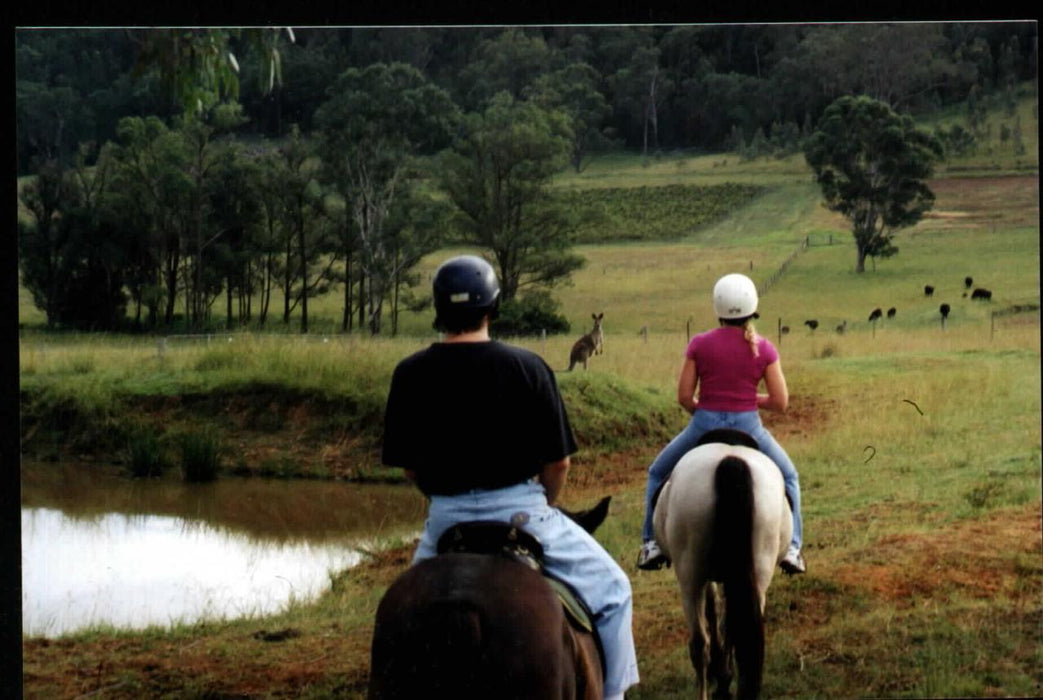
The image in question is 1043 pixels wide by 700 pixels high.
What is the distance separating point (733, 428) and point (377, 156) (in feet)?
10.9

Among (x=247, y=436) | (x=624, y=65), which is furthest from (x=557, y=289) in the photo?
(x=247, y=436)

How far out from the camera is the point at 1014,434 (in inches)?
340

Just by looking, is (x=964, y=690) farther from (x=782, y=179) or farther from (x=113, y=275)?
(x=113, y=275)

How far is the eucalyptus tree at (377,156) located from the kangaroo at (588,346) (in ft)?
3.61

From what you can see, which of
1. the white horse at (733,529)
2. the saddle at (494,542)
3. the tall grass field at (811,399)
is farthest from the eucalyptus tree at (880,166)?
the saddle at (494,542)

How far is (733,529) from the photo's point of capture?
5.96m

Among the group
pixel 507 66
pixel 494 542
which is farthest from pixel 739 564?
pixel 507 66

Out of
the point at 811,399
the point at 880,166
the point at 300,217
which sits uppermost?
the point at 880,166

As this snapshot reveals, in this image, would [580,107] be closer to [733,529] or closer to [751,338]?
[751,338]

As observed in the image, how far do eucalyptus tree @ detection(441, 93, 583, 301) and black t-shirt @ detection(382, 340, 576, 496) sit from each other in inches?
167

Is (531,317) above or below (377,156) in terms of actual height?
below

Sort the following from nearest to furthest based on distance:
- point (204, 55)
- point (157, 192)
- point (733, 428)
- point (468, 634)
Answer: point (468, 634), point (733, 428), point (204, 55), point (157, 192)

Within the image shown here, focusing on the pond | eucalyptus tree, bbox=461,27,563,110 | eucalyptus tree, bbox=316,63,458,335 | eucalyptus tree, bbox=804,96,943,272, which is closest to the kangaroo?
eucalyptus tree, bbox=316,63,458,335

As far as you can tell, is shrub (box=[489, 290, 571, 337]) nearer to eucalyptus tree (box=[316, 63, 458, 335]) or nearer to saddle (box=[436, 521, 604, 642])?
eucalyptus tree (box=[316, 63, 458, 335])
